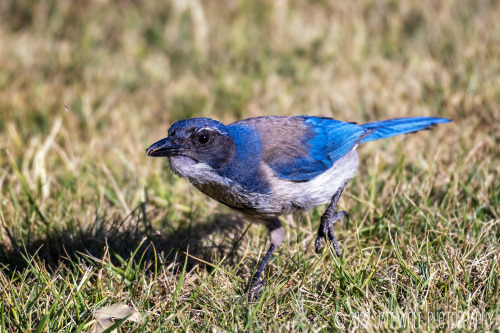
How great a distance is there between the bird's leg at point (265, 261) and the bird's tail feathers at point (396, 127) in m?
0.98

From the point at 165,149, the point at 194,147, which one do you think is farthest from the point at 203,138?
the point at 165,149

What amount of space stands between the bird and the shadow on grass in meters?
0.48

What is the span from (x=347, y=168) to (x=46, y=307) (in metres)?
2.08

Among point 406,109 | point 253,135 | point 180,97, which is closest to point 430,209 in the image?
point 253,135

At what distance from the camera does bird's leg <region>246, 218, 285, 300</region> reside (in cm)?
363

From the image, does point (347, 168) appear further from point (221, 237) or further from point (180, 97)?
point (180, 97)

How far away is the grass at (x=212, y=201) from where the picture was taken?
344cm

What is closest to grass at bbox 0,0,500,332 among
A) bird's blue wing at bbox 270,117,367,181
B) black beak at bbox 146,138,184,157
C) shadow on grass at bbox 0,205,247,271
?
shadow on grass at bbox 0,205,247,271

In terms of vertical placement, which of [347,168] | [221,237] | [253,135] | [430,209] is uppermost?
[253,135]

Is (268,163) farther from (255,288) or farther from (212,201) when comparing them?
(212,201)

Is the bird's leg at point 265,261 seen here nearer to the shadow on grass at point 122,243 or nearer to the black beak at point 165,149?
the shadow on grass at point 122,243

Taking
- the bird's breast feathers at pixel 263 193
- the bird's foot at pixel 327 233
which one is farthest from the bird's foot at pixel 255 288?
the bird's foot at pixel 327 233

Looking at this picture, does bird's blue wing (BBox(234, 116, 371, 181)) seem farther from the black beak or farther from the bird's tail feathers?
the black beak

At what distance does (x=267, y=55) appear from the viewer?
752cm
